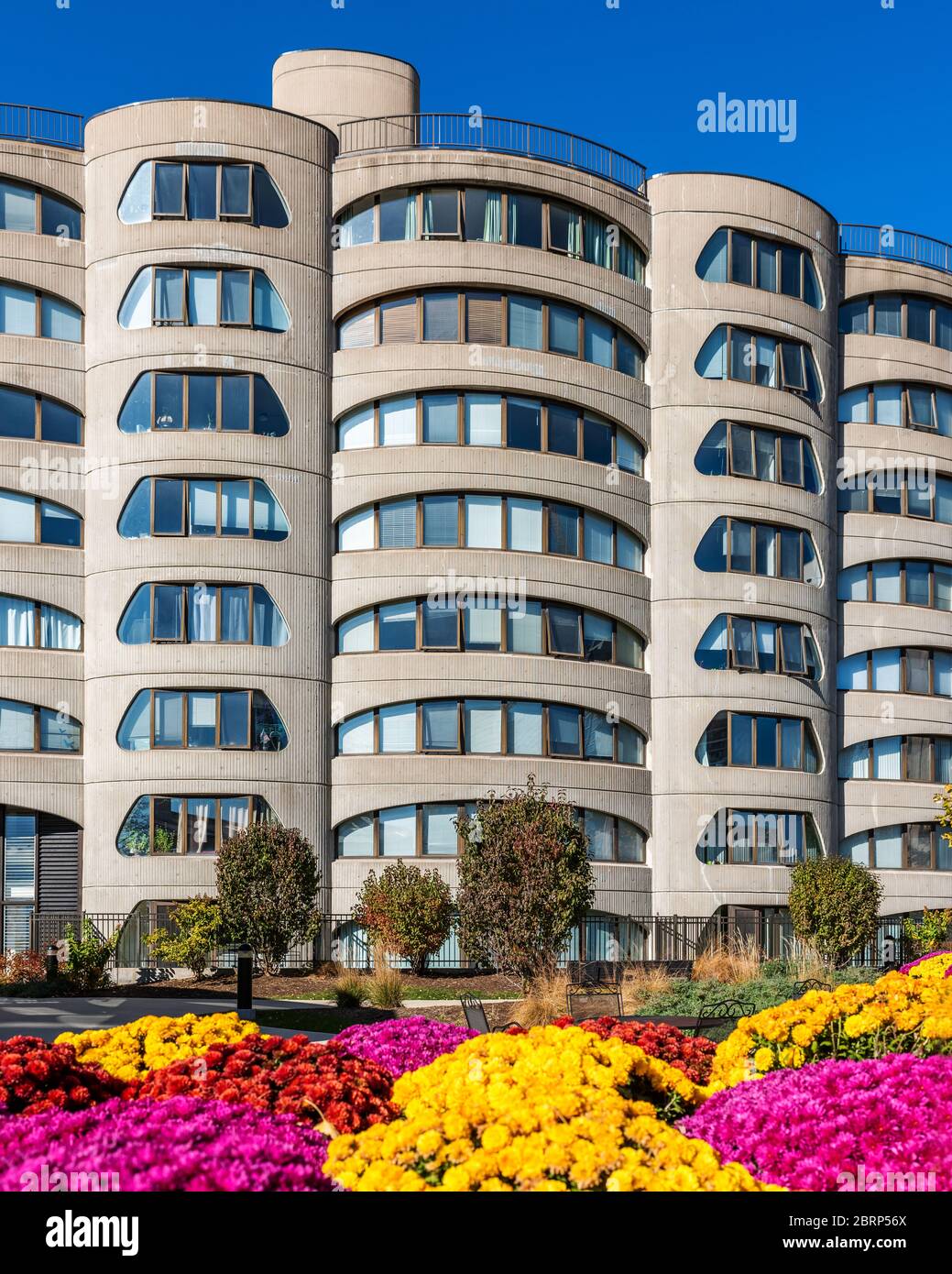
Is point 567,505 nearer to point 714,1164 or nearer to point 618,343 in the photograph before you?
point 618,343

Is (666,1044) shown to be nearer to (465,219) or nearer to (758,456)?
(465,219)

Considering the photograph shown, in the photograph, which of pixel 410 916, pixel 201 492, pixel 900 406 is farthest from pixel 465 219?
pixel 410 916

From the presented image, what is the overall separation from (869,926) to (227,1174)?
32055mm

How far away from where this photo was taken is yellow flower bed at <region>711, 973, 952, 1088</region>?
9.34 meters

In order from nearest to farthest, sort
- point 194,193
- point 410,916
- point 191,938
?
point 191,938
point 410,916
point 194,193

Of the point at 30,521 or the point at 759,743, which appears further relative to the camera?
the point at 759,743

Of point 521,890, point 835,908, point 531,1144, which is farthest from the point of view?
point 835,908

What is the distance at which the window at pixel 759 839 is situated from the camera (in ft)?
125

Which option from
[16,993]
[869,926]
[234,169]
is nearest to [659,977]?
[16,993]

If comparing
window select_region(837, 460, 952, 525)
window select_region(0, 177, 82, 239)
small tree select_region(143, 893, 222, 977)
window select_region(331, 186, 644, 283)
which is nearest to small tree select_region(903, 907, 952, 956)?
window select_region(837, 460, 952, 525)

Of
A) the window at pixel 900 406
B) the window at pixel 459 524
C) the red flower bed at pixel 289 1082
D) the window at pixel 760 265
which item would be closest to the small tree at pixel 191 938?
the window at pixel 459 524

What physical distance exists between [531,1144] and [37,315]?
33.7 m

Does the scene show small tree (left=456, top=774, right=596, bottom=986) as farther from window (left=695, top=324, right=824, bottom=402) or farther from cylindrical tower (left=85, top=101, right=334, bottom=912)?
window (left=695, top=324, right=824, bottom=402)

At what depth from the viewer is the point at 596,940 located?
3603 cm
